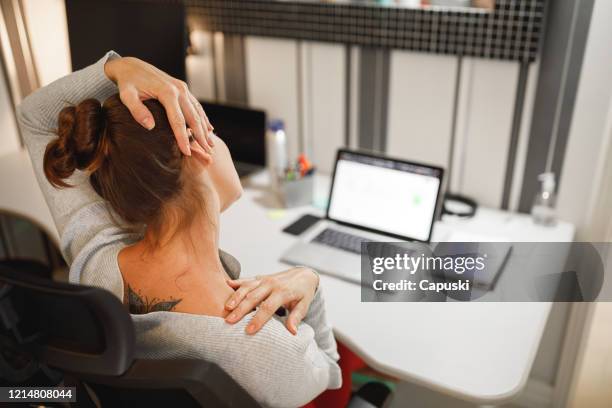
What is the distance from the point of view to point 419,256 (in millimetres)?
1287

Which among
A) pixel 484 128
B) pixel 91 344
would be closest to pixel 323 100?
pixel 484 128

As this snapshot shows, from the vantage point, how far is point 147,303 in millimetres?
902

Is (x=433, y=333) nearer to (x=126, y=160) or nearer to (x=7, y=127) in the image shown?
(x=126, y=160)

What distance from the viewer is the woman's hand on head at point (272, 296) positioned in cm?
90

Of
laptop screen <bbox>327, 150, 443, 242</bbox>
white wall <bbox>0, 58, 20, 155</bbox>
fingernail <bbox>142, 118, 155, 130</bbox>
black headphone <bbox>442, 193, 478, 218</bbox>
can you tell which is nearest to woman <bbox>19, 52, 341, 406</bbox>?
fingernail <bbox>142, 118, 155, 130</bbox>

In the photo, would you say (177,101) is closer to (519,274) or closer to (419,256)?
(419,256)

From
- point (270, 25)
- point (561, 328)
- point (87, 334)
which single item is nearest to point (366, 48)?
point (270, 25)

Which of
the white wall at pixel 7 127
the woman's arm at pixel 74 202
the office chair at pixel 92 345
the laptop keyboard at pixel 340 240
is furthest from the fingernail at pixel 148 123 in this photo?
the laptop keyboard at pixel 340 240

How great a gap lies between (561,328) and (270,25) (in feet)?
4.40

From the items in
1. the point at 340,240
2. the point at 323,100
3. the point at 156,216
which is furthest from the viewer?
the point at 323,100

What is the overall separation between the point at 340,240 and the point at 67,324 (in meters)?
0.82

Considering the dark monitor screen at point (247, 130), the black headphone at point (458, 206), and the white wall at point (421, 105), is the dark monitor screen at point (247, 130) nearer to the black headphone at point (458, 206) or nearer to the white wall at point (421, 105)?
the white wall at point (421, 105)

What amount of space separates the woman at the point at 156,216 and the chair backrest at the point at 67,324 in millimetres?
127

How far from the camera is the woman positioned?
82 centimetres
